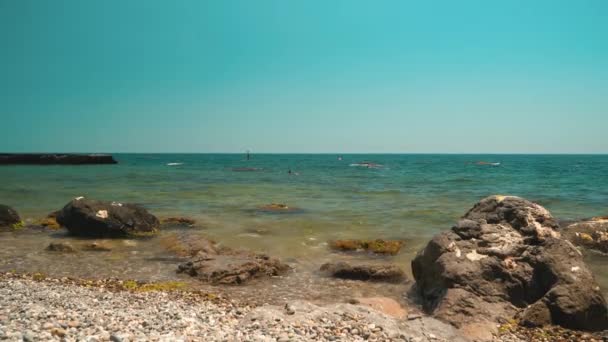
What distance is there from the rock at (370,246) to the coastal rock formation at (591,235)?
6388mm

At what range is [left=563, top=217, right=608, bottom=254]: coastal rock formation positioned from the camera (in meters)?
15.3

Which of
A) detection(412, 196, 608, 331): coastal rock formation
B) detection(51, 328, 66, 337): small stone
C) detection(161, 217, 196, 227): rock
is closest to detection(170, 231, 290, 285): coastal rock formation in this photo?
detection(412, 196, 608, 331): coastal rock formation

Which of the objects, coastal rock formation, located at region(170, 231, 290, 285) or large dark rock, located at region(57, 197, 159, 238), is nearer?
coastal rock formation, located at region(170, 231, 290, 285)

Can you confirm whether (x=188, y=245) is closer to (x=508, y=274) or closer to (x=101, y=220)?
(x=101, y=220)

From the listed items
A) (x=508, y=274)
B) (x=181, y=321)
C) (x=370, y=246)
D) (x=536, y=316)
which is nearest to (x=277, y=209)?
(x=370, y=246)

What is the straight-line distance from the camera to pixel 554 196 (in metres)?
33.7

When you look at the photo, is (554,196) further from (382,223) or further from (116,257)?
(116,257)

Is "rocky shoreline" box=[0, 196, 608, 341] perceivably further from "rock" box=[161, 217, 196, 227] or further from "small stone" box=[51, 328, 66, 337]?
"rock" box=[161, 217, 196, 227]

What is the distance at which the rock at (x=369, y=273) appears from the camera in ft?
39.1

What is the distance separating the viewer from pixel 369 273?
1194 cm

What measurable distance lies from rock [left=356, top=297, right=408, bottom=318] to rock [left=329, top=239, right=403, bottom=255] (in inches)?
220

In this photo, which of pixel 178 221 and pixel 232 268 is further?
pixel 178 221

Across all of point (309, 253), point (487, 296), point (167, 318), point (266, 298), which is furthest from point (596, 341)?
point (309, 253)

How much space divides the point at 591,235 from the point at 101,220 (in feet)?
65.9
